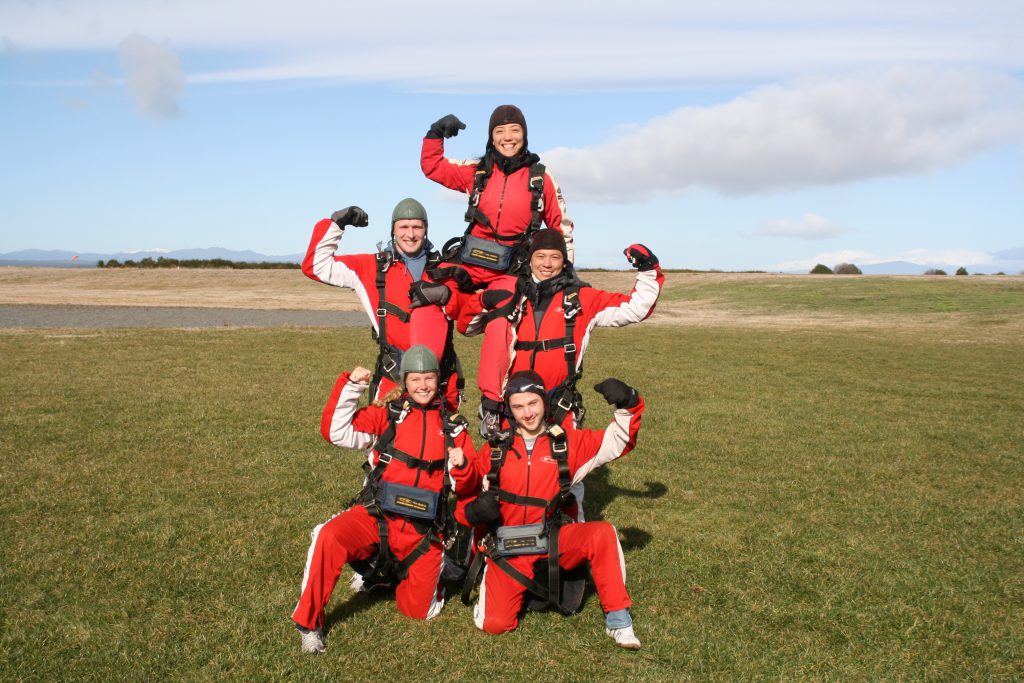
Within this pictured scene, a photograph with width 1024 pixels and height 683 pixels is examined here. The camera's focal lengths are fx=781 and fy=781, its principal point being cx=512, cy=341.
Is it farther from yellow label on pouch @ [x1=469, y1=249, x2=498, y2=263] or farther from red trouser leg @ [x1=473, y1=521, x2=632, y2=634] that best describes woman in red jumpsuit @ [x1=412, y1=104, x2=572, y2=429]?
red trouser leg @ [x1=473, y1=521, x2=632, y2=634]

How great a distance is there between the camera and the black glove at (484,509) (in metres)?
5.49

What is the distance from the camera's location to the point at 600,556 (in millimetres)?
5535

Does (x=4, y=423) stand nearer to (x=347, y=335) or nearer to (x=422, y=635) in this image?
(x=422, y=635)

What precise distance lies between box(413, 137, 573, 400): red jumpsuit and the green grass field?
2038 millimetres

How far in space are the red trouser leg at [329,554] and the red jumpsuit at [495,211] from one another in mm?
1633

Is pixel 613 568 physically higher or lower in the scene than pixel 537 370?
lower

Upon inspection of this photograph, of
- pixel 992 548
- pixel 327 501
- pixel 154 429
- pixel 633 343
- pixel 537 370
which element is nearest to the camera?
pixel 537 370

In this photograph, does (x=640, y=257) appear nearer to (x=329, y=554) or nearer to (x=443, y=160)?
(x=443, y=160)

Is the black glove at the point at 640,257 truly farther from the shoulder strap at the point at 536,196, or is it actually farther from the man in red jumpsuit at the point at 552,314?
the shoulder strap at the point at 536,196

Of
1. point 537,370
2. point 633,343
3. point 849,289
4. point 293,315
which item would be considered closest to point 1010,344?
point 633,343

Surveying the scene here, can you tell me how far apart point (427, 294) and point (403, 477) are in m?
1.54

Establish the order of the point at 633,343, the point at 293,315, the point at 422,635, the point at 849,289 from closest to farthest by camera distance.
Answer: the point at 422,635, the point at 633,343, the point at 293,315, the point at 849,289

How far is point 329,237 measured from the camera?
21.5ft

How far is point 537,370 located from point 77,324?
25.3 metres
